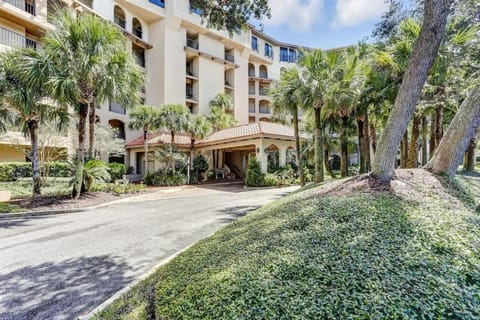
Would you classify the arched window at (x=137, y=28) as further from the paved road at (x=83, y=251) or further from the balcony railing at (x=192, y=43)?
the paved road at (x=83, y=251)

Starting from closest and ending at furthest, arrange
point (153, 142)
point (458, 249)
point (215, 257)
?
1. point (458, 249)
2. point (215, 257)
3. point (153, 142)

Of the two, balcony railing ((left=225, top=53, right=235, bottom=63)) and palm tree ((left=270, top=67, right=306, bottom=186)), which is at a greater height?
balcony railing ((left=225, top=53, right=235, bottom=63))

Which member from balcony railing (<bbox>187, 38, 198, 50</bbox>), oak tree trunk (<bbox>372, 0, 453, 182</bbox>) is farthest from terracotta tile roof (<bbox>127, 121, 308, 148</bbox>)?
oak tree trunk (<bbox>372, 0, 453, 182</bbox>)

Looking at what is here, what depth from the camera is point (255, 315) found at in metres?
2.28

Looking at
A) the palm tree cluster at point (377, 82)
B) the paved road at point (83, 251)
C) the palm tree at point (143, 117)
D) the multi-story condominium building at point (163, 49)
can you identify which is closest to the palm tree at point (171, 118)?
the palm tree at point (143, 117)

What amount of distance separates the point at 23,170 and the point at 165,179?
28.8 ft

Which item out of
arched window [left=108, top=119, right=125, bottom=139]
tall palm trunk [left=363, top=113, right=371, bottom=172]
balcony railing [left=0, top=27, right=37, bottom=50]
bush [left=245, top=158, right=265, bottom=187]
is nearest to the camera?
tall palm trunk [left=363, top=113, right=371, bottom=172]

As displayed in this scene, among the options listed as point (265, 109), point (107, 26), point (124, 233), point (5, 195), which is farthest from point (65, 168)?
point (265, 109)

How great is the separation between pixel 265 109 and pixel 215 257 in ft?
126

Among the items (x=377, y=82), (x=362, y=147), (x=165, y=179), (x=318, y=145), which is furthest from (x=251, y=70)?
(x=377, y=82)

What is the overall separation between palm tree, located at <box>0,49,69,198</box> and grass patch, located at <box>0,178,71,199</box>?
1.28 m

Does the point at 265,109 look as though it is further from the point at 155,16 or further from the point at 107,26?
the point at 107,26

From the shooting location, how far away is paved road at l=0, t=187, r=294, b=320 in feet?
12.3

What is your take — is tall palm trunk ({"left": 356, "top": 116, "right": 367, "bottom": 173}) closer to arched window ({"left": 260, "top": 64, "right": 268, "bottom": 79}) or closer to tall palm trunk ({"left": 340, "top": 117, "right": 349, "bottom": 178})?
tall palm trunk ({"left": 340, "top": 117, "right": 349, "bottom": 178})
